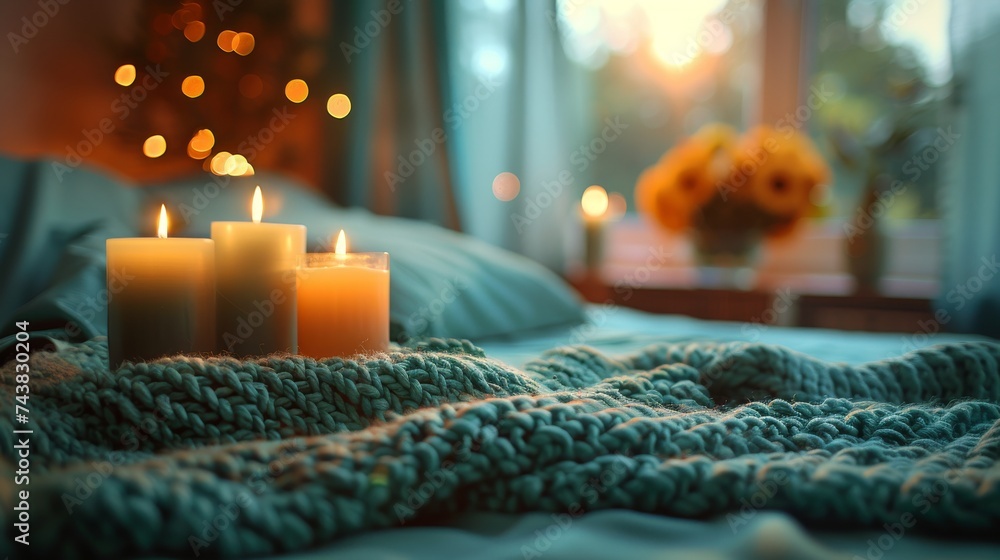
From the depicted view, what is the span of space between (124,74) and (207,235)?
0.92 meters

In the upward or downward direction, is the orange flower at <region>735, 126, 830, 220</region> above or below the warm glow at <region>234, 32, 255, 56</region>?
below

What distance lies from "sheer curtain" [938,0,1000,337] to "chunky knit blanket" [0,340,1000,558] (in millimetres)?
1306

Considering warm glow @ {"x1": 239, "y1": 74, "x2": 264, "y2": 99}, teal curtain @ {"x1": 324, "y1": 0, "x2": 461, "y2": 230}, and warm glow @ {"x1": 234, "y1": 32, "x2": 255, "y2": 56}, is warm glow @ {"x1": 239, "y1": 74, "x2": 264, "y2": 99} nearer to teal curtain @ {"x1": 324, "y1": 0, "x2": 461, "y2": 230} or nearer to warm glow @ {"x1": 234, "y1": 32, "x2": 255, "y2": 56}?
warm glow @ {"x1": 234, "y1": 32, "x2": 255, "y2": 56}

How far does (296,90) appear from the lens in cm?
193

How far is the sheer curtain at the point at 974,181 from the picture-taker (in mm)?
1633

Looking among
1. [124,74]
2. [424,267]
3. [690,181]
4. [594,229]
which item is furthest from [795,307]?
[124,74]

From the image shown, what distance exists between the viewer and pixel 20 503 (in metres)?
0.34

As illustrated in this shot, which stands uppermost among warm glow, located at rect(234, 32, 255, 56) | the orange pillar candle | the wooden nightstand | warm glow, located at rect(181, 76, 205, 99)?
warm glow, located at rect(234, 32, 255, 56)

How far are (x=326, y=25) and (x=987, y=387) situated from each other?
6.20 ft

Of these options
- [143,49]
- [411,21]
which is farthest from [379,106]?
[143,49]

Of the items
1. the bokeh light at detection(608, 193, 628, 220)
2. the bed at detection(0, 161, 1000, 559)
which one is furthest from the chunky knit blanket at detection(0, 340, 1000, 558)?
the bokeh light at detection(608, 193, 628, 220)

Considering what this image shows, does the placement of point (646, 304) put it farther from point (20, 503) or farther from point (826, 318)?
point (20, 503)

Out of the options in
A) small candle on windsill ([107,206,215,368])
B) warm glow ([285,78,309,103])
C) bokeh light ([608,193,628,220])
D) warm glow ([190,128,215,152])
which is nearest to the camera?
small candle on windsill ([107,206,215,368])

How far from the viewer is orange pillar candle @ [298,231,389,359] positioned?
637 millimetres
